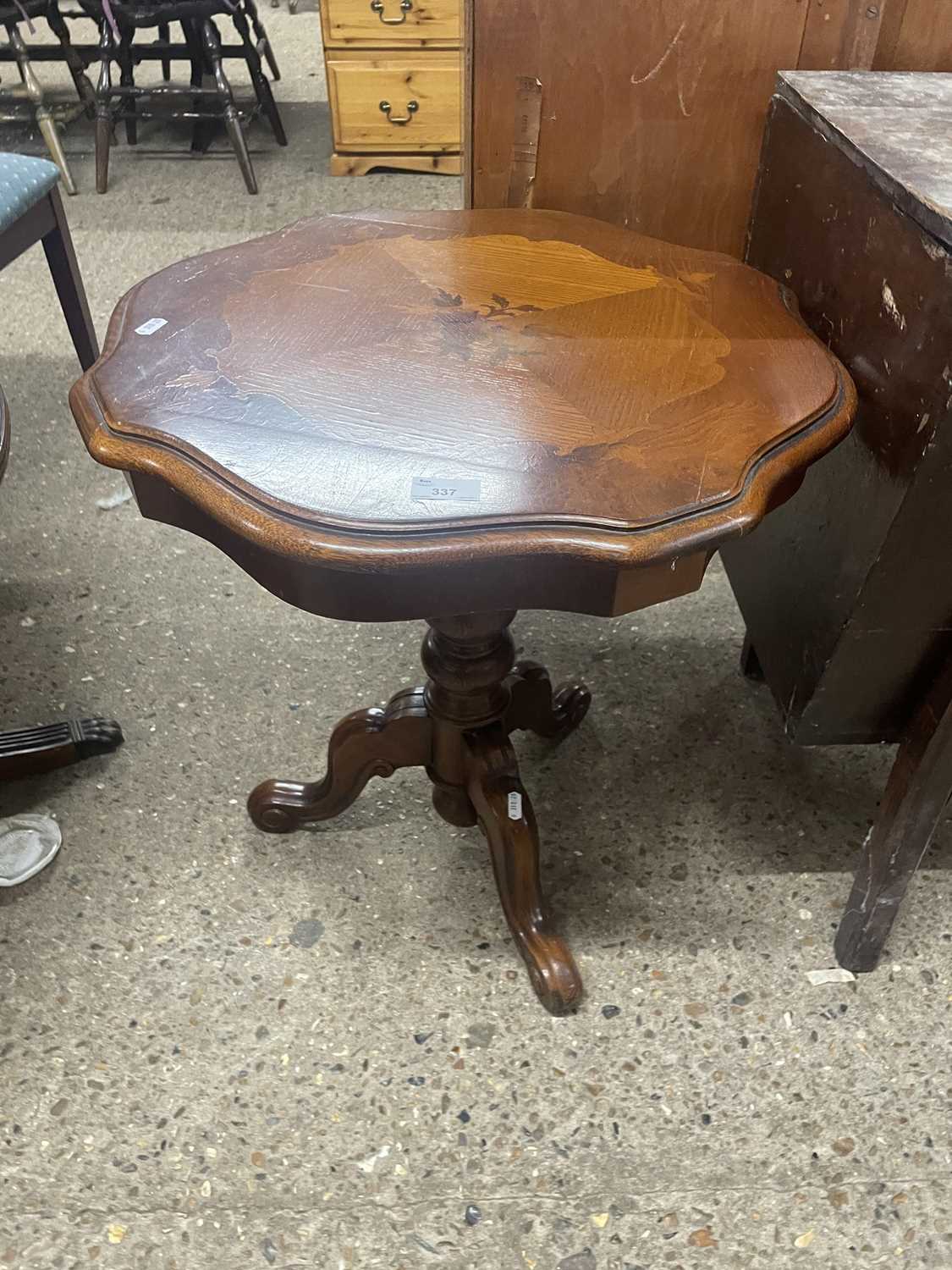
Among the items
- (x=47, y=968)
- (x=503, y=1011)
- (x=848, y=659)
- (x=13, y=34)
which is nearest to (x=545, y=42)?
(x=848, y=659)

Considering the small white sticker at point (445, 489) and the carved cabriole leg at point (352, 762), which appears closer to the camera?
the small white sticker at point (445, 489)

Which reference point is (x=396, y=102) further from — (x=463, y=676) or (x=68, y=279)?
(x=463, y=676)

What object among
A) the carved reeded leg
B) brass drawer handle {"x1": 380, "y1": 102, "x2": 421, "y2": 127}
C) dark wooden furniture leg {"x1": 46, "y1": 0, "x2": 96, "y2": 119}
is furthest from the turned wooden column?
dark wooden furniture leg {"x1": 46, "y1": 0, "x2": 96, "y2": 119}

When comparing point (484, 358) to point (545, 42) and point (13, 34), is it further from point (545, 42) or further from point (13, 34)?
point (13, 34)

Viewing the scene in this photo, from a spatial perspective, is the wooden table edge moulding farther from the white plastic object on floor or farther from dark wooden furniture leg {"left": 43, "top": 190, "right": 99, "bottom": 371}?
dark wooden furniture leg {"left": 43, "top": 190, "right": 99, "bottom": 371}

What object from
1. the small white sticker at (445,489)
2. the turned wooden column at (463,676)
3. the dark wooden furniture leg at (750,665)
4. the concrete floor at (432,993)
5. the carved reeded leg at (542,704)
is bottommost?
the concrete floor at (432,993)

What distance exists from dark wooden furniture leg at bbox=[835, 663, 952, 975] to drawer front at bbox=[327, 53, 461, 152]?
118 inches

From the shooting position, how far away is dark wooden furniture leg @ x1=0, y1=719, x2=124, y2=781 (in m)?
1.42

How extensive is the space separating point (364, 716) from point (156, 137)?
11.4 feet

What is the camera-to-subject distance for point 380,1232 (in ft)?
3.26

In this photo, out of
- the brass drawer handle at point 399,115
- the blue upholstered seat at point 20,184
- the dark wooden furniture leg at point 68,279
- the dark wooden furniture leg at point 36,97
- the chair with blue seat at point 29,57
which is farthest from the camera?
the brass drawer handle at point 399,115

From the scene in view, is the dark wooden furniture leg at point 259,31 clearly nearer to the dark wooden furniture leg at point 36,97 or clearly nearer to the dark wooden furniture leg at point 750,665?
the dark wooden furniture leg at point 36,97

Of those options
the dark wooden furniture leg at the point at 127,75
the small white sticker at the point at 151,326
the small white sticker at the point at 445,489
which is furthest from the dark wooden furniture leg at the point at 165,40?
the small white sticker at the point at 445,489

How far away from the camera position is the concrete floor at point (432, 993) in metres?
Answer: 1.01
